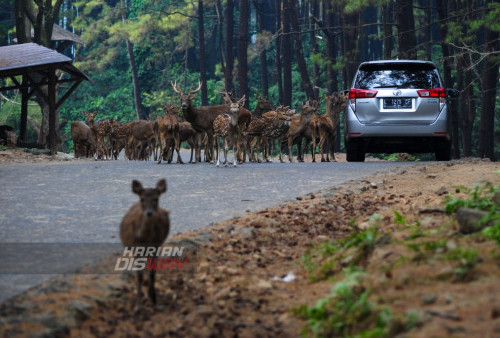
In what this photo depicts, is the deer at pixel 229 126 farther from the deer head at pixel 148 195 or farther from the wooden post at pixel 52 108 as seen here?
the deer head at pixel 148 195

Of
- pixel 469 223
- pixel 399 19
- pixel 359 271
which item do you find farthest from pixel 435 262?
pixel 399 19

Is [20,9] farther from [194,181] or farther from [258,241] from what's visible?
[258,241]

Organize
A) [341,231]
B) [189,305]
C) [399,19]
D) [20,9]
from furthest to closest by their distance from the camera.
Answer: [20,9] < [399,19] < [341,231] < [189,305]

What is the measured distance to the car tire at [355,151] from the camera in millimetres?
21312

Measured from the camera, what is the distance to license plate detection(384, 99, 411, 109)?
19.7 m

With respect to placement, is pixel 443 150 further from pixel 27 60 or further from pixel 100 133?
pixel 100 133

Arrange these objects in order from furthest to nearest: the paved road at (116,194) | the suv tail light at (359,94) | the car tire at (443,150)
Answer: the car tire at (443,150) < the suv tail light at (359,94) < the paved road at (116,194)

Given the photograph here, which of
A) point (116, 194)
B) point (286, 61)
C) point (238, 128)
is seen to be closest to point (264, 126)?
point (238, 128)

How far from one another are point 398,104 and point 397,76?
2.35 feet

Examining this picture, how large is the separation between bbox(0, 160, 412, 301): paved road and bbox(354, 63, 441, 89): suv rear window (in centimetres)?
206

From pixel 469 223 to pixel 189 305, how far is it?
2.78 meters

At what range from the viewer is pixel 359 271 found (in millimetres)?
6500

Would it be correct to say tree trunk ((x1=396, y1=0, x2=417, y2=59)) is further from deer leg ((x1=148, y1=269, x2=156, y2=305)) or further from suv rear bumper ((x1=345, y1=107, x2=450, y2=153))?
deer leg ((x1=148, y1=269, x2=156, y2=305))

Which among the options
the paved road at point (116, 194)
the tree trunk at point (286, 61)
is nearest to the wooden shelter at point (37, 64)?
the paved road at point (116, 194)
